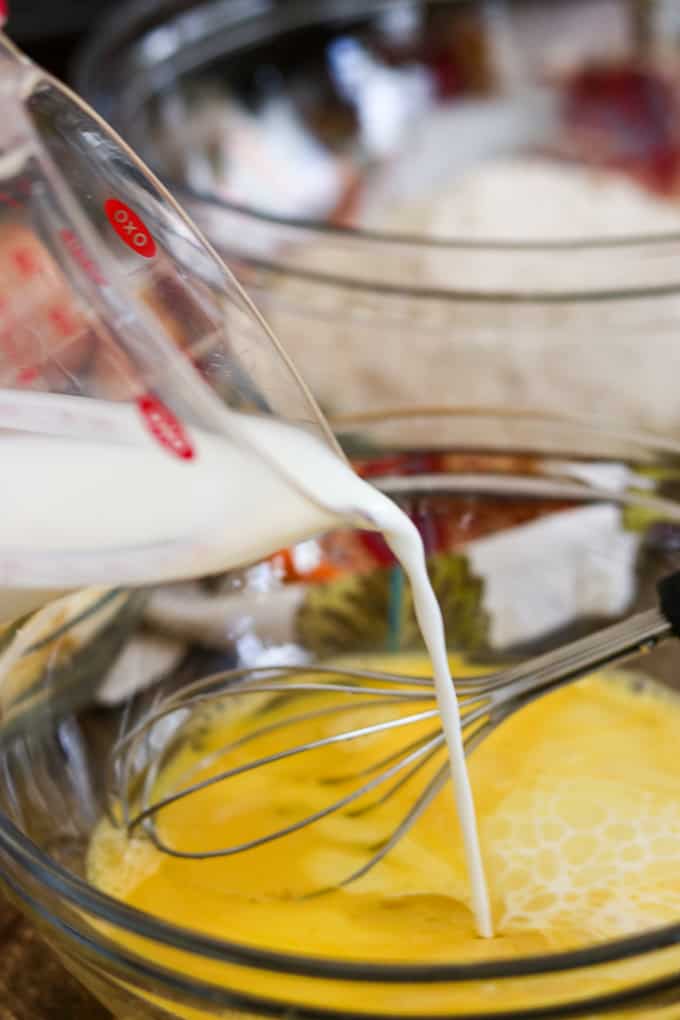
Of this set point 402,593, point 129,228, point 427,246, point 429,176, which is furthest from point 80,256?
point 429,176

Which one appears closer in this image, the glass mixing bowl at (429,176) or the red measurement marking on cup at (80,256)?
the red measurement marking on cup at (80,256)

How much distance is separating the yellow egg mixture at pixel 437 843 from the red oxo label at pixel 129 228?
9.9 inches

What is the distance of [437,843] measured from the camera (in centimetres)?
56

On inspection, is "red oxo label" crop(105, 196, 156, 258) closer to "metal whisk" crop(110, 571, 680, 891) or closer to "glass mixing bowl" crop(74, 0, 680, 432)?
"metal whisk" crop(110, 571, 680, 891)

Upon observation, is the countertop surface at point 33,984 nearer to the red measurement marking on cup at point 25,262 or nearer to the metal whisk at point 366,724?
the metal whisk at point 366,724

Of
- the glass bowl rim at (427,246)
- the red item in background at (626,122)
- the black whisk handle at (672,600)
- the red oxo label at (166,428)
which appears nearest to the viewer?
the red oxo label at (166,428)

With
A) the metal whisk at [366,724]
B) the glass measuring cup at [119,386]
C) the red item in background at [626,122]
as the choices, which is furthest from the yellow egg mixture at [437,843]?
the red item in background at [626,122]

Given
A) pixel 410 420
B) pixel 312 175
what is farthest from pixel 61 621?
pixel 312 175

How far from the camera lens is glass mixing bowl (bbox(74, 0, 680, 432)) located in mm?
894

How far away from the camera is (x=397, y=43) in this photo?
1.30m

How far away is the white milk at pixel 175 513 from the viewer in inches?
17.7

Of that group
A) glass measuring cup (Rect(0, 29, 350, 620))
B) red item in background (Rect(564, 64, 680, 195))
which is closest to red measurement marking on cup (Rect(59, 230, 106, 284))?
glass measuring cup (Rect(0, 29, 350, 620))

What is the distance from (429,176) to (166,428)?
35.0 inches

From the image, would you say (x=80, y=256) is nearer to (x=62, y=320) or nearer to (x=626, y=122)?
(x=62, y=320)
